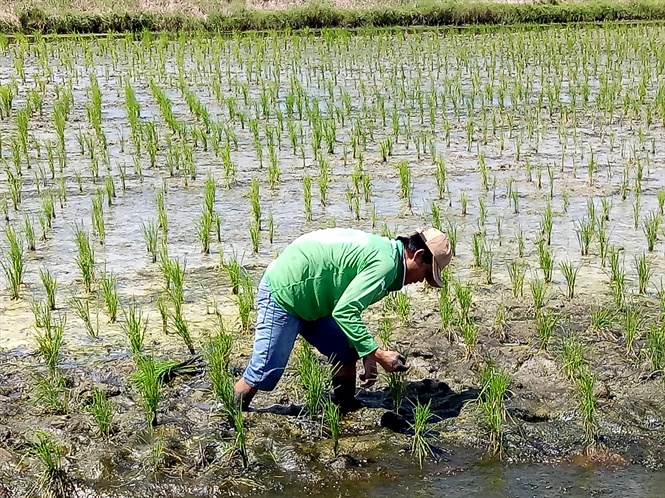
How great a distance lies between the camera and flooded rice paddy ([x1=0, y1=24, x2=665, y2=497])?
3115 millimetres

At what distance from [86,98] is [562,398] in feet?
23.7

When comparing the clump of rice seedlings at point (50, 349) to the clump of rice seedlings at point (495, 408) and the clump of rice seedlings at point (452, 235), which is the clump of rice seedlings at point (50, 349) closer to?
the clump of rice seedlings at point (495, 408)

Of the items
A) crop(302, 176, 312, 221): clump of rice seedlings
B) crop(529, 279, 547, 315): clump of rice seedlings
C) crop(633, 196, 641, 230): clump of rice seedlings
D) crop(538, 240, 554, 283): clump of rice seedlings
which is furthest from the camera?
crop(302, 176, 312, 221): clump of rice seedlings

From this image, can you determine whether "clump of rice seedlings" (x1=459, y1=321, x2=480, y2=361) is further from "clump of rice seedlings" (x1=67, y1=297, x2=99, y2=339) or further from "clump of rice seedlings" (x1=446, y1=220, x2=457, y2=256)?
"clump of rice seedlings" (x1=67, y1=297, x2=99, y2=339)

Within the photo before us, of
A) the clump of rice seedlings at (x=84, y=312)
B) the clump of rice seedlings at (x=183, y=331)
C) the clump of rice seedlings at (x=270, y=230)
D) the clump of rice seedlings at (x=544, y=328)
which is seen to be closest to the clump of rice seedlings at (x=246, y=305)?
the clump of rice seedlings at (x=183, y=331)

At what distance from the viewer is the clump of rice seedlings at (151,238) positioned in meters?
5.01

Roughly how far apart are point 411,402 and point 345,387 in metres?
0.25

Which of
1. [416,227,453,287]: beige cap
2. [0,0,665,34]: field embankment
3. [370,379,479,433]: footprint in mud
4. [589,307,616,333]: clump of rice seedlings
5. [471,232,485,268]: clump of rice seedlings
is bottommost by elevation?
[370,379,479,433]: footprint in mud

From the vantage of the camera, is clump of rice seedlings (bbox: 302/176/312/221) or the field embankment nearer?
clump of rice seedlings (bbox: 302/176/312/221)

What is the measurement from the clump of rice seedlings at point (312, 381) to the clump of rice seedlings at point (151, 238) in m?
1.83

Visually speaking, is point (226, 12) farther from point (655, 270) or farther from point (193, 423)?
point (193, 423)

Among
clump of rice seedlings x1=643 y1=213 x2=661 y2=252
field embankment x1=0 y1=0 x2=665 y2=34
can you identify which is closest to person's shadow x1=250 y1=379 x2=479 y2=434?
clump of rice seedlings x1=643 y1=213 x2=661 y2=252

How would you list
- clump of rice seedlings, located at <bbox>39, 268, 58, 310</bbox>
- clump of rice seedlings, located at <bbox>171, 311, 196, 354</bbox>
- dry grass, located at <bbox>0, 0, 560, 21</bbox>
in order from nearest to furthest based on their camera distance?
clump of rice seedlings, located at <bbox>171, 311, 196, 354</bbox>
clump of rice seedlings, located at <bbox>39, 268, 58, 310</bbox>
dry grass, located at <bbox>0, 0, 560, 21</bbox>

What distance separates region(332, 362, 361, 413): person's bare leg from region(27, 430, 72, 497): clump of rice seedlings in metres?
0.98
